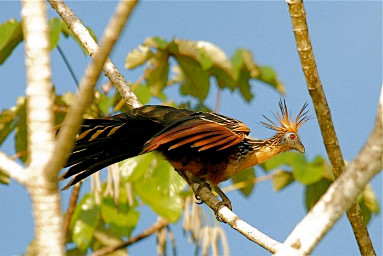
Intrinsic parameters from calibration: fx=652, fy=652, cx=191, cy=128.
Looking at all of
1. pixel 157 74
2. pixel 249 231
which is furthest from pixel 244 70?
pixel 249 231

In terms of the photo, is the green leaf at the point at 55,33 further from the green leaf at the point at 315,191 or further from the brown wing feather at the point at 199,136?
the green leaf at the point at 315,191

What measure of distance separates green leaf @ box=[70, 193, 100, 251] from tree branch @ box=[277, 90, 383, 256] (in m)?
3.09

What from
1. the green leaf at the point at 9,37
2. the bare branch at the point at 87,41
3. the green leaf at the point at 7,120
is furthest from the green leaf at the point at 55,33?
the green leaf at the point at 7,120

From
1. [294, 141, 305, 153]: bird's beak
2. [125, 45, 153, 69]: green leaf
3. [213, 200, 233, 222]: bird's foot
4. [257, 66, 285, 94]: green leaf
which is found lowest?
[213, 200, 233, 222]: bird's foot

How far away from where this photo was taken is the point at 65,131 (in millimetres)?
2430

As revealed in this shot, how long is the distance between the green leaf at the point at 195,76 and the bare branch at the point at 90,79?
3.34 m

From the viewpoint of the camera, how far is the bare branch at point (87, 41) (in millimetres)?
4688

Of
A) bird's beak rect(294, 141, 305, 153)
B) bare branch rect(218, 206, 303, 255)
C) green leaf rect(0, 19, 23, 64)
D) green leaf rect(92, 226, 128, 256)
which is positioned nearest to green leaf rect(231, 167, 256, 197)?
bird's beak rect(294, 141, 305, 153)

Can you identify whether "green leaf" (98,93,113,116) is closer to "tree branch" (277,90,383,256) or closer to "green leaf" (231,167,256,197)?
"green leaf" (231,167,256,197)

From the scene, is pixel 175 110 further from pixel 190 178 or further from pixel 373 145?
pixel 373 145

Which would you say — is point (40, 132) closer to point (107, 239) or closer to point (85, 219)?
point (85, 219)

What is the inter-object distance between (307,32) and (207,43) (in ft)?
6.01

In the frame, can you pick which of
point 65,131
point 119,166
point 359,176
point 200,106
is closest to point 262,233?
point 359,176

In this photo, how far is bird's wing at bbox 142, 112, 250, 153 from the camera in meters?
4.07
